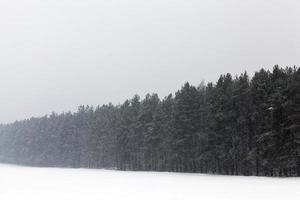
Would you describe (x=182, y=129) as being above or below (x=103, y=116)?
below

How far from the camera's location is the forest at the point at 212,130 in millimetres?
59062

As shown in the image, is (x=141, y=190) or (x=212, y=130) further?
(x=212, y=130)

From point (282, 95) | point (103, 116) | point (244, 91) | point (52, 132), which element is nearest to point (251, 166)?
point (244, 91)

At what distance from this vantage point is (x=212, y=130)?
229ft

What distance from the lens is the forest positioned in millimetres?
59062

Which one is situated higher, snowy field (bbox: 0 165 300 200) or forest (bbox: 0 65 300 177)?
forest (bbox: 0 65 300 177)

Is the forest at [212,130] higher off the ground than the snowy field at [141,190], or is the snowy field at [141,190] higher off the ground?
the forest at [212,130]

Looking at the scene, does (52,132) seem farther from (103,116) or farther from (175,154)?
(175,154)

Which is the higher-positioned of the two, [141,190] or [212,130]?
[212,130]

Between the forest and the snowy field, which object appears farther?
the forest

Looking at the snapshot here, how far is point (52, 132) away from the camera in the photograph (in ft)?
527

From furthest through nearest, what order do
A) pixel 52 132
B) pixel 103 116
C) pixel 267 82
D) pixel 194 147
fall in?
1. pixel 52 132
2. pixel 103 116
3. pixel 194 147
4. pixel 267 82

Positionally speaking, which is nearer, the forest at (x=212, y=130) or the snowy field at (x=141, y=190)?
the snowy field at (x=141, y=190)

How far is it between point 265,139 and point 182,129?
21.1m
